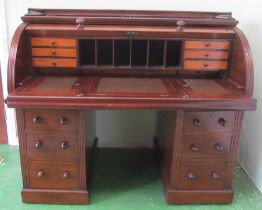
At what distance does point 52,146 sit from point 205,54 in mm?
1152

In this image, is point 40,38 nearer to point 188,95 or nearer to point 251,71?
point 188,95

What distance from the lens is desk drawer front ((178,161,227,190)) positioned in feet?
5.48

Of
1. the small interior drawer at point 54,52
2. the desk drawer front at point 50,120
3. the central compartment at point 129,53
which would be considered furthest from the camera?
the central compartment at point 129,53

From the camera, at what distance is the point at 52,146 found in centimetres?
161

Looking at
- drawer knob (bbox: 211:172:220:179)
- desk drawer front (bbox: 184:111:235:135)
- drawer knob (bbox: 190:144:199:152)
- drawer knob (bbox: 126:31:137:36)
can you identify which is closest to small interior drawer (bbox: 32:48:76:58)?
drawer knob (bbox: 126:31:137:36)

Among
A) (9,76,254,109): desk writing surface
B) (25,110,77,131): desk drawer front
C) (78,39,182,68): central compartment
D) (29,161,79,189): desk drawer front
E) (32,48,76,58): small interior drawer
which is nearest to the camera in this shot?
(9,76,254,109): desk writing surface

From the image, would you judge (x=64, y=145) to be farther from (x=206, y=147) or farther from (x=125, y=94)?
(x=206, y=147)

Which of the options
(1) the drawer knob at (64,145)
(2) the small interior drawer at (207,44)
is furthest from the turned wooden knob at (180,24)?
(1) the drawer knob at (64,145)

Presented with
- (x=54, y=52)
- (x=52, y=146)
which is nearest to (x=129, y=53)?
(x=54, y=52)

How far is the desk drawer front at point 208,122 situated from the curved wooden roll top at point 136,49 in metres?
0.13

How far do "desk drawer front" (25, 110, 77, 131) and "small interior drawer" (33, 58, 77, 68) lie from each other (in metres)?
0.40

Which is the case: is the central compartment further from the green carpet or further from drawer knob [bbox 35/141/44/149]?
the green carpet

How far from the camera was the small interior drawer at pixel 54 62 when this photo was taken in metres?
1.77

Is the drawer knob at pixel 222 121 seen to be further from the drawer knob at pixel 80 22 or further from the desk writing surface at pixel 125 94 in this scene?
the drawer knob at pixel 80 22
